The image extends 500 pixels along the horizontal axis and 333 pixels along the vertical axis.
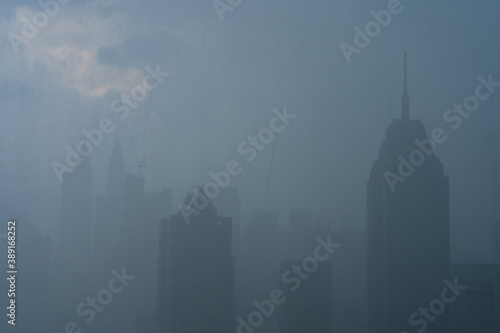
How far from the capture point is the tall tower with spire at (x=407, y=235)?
43.9ft

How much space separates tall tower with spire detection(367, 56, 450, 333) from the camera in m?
13.4

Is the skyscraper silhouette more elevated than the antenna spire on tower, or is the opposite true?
the antenna spire on tower

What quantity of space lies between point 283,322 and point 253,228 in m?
2.02

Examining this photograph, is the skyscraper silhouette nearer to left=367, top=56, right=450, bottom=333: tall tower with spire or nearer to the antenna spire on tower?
left=367, top=56, right=450, bottom=333: tall tower with spire

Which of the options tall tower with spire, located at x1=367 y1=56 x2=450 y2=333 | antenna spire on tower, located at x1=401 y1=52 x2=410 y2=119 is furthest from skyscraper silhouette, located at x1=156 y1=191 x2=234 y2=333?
antenna spire on tower, located at x1=401 y1=52 x2=410 y2=119

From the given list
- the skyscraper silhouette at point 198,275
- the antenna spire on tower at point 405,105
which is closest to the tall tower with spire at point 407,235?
the antenna spire on tower at point 405,105

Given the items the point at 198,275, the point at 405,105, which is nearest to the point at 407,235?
the point at 405,105

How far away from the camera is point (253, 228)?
12719 mm

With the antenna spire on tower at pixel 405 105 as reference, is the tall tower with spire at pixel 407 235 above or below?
below

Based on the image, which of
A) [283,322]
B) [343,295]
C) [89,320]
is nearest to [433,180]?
[343,295]

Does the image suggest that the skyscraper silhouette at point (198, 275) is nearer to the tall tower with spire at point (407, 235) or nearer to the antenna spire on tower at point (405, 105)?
the tall tower with spire at point (407, 235)

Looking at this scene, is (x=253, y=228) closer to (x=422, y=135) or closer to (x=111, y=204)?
A: (x=111, y=204)

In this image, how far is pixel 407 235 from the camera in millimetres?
14141

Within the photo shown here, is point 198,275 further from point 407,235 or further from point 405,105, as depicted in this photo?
point 405,105
